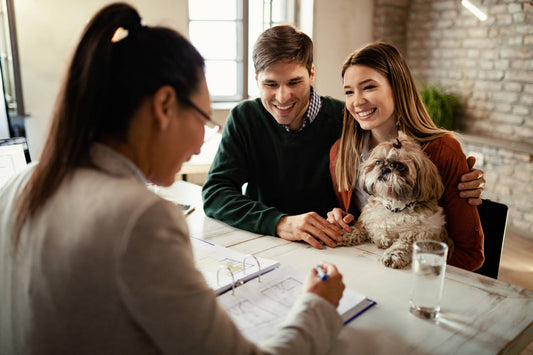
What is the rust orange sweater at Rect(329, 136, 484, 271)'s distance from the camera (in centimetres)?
147

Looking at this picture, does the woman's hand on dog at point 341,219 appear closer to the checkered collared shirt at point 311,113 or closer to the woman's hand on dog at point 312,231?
the woman's hand on dog at point 312,231

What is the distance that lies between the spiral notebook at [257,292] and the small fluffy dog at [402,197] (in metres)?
0.37

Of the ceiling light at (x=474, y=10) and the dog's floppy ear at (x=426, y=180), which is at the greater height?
the ceiling light at (x=474, y=10)

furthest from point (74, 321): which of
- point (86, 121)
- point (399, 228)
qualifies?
point (399, 228)

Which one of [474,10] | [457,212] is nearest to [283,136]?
[457,212]

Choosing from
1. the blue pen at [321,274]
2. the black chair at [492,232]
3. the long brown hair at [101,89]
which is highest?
the long brown hair at [101,89]

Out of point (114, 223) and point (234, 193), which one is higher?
point (114, 223)

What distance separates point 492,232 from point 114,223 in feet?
4.91

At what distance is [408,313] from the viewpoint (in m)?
1.00

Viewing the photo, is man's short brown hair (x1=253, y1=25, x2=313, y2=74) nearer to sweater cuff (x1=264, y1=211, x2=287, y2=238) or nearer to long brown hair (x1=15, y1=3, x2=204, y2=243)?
sweater cuff (x1=264, y1=211, x2=287, y2=238)

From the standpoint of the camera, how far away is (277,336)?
2.39 feet

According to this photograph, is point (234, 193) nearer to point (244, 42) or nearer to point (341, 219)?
point (341, 219)

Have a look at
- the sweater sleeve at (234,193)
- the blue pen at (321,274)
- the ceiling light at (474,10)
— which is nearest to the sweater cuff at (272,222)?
the sweater sleeve at (234,193)

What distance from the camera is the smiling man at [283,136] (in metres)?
1.80
